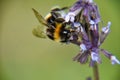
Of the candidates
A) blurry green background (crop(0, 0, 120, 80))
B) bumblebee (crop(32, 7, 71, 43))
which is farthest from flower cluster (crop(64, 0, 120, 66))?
blurry green background (crop(0, 0, 120, 80))

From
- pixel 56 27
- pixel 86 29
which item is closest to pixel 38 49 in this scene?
pixel 56 27

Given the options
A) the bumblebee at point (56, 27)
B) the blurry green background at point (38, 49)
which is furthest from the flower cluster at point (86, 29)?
the blurry green background at point (38, 49)

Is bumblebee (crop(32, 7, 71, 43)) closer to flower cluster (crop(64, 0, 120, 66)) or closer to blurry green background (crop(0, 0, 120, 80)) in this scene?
flower cluster (crop(64, 0, 120, 66))

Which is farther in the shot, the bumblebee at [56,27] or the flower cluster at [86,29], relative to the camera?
the bumblebee at [56,27]

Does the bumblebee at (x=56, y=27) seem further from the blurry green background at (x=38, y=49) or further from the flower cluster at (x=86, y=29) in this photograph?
the blurry green background at (x=38, y=49)

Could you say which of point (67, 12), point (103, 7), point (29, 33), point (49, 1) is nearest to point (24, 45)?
point (29, 33)

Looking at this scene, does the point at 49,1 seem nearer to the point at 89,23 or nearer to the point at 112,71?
the point at 112,71
